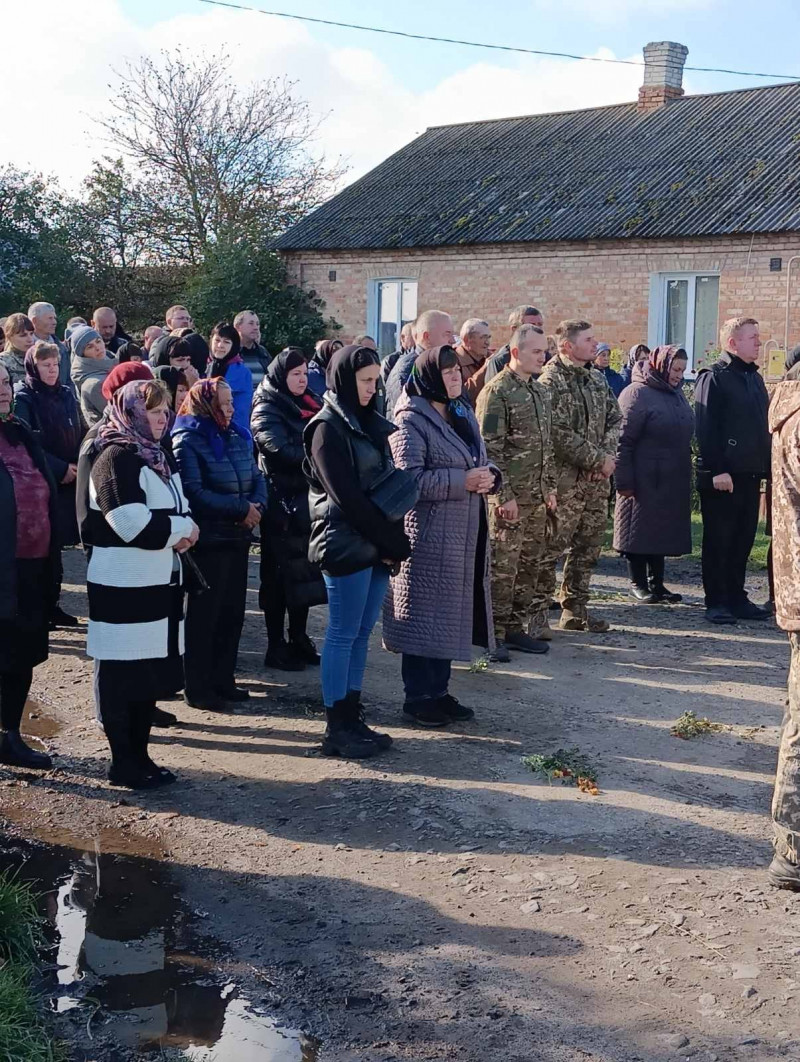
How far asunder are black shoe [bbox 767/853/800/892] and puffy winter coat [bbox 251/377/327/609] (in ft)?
11.2

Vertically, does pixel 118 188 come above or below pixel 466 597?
above

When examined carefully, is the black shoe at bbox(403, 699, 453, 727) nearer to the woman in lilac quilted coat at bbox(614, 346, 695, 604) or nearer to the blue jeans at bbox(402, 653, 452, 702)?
the blue jeans at bbox(402, 653, 452, 702)

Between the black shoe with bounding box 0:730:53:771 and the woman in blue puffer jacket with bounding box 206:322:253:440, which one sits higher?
the woman in blue puffer jacket with bounding box 206:322:253:440

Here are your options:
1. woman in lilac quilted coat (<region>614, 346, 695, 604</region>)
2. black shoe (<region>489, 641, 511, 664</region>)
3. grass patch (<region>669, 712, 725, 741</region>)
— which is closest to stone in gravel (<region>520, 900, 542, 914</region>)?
grass patch (<region>669, 712, 725, 741</region>)

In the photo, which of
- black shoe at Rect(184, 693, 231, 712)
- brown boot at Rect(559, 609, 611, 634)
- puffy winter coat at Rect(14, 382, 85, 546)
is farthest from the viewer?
brown boot at Rect(559, 609, 611, 634)

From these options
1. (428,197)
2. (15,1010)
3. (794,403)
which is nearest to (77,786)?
(15,1010)

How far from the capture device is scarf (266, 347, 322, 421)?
305 inches

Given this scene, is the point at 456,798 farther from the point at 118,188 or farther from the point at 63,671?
the point at 118,188

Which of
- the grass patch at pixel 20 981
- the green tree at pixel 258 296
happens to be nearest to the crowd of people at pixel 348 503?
the grass patch at pixel 20 981

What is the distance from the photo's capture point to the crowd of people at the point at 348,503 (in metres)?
5.86

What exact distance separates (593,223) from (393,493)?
16.9m

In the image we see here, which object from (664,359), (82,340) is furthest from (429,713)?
(82,340)

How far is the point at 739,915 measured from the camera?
4.61 meters

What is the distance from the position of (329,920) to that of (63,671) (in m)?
3.99
